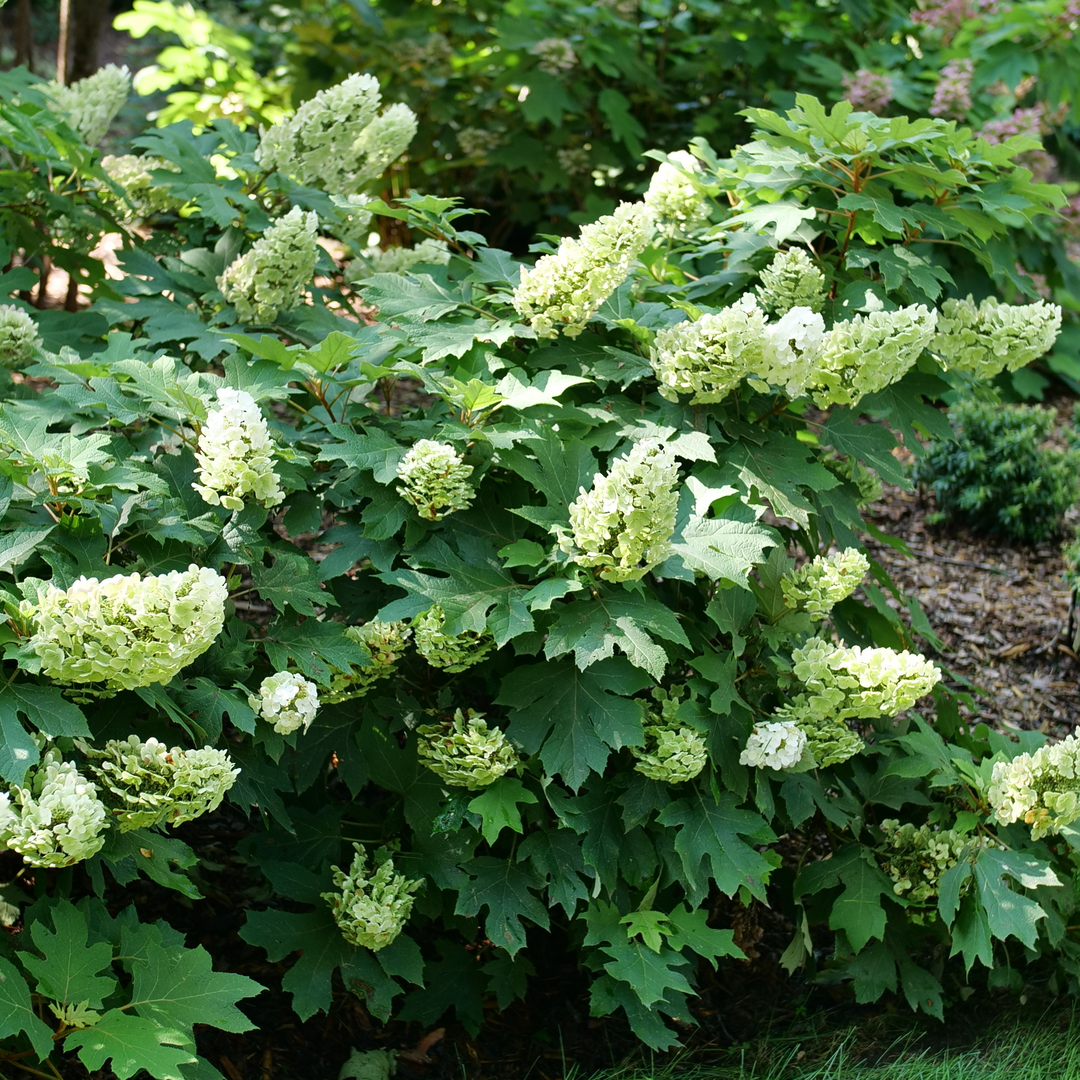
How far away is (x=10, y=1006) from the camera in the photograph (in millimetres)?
2115

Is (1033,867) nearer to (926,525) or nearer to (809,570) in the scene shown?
(809,570)

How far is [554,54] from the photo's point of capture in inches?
234

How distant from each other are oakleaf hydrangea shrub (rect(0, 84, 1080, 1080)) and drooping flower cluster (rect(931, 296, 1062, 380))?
4 cm

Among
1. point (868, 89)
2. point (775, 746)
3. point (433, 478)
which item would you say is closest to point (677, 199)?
point (433, 478)

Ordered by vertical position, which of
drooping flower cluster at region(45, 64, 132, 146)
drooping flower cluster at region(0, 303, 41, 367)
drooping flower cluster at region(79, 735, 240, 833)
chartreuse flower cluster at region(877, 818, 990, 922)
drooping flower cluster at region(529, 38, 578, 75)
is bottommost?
chartreuse flower cluster at region(877, 818, 990, 922)

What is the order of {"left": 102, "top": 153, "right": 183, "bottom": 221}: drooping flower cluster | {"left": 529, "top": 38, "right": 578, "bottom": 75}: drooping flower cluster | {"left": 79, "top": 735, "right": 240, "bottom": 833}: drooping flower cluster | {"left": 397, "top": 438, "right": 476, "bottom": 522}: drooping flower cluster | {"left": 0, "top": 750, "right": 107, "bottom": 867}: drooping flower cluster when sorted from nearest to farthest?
{"left": 0, "top": 750, "right": 107, "bottom": 867}: drooping flower cluster, {"left": 79, "top": 735, "right": 240, "bottom": 833}: drooping flower cluster, {"left": 397, "top": 438, "right": 476, "bottom": 522}: drooping flower cluster, {"left": 102, "top": 153, "right": 183, "bottom": 221}: drooping flower cluster, {"left": 529, "top": 38, "right": 578, "bottom": 75}: drooping flower cluster

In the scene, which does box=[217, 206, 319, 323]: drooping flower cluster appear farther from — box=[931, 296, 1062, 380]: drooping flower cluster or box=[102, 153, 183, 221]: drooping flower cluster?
box=[931, 296, 1062, 380]: drooping flower cluster

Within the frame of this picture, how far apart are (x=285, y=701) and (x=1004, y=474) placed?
4385 mm

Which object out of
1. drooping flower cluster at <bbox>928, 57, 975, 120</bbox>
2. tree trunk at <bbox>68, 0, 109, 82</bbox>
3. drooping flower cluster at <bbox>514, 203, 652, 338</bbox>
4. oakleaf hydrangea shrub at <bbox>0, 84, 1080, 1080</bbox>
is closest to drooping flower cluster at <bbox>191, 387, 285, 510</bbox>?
oakleaf hydrangea shrub at <bbox>0, 84, 1080, 1080</bbox>

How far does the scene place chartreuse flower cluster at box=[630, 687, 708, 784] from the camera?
106 inches

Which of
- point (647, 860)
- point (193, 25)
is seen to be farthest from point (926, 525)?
point (193, 25)

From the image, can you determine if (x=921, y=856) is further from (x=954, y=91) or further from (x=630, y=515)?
(x=954, y=91)

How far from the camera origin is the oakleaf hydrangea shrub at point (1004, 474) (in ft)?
18.3

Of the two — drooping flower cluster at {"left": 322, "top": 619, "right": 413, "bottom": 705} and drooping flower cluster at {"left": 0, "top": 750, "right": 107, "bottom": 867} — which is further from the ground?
drooping flower cluster at {"left": 0, "top": 750, "right": 107, "bottom": 867}
